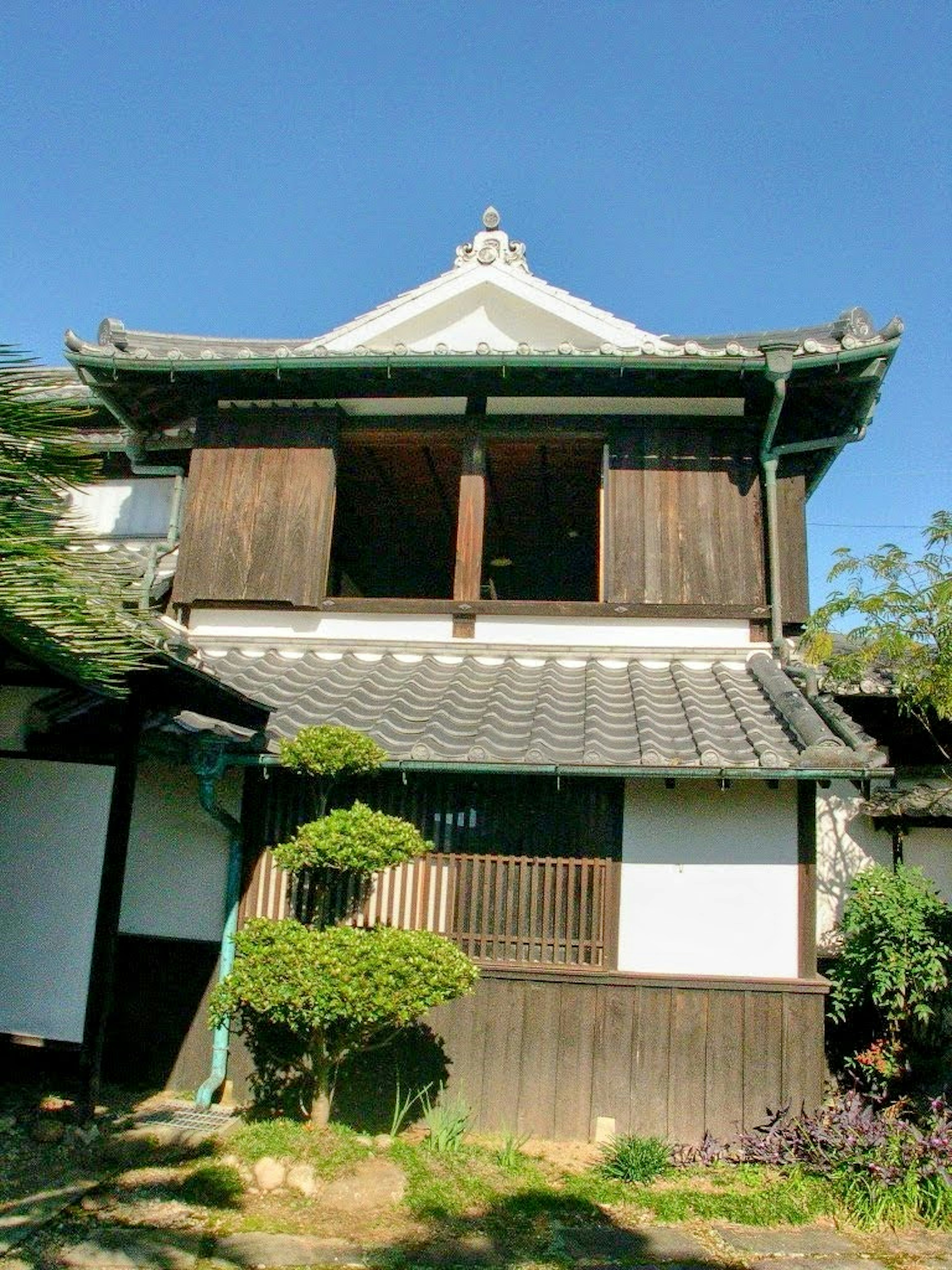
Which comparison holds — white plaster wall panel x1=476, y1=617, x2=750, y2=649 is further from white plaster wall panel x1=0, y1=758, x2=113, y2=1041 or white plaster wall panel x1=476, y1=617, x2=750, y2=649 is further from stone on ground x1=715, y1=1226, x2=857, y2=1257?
stone on ground x1=715, y1=1226, x2=857, y2=1257

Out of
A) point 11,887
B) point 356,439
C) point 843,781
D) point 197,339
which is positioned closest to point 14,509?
point 11,887

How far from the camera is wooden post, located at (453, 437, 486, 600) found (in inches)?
396

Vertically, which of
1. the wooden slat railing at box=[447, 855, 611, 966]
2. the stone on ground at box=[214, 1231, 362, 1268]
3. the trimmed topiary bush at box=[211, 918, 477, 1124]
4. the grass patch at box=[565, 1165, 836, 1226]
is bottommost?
the stone on ground at box=[214, 1231, 362, 1268]

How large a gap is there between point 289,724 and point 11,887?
2559 millimetres

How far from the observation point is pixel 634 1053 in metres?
7.46

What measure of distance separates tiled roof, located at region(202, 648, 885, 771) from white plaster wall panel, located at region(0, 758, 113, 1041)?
1.53 metres

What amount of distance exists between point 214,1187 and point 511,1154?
200 centimetres

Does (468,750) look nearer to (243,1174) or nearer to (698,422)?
(243,1174)

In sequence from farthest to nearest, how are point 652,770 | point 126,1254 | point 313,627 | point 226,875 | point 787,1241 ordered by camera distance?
1. point 313,627
2. point 226,875
3. point 652,770
4. point 787,1241
5. point 126,1254

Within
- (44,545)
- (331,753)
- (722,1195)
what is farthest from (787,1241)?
(44,545)

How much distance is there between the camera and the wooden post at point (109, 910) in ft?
21.5

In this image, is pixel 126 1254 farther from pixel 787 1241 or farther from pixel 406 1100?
pixel 787 1241

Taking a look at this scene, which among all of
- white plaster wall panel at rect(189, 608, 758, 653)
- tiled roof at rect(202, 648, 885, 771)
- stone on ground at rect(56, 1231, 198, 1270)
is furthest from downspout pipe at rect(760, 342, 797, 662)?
stone on ground at rect(56, 1231, 198, 1270)

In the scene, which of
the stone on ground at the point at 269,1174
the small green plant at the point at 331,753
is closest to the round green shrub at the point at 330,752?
the small green plant at the point at 331,753
